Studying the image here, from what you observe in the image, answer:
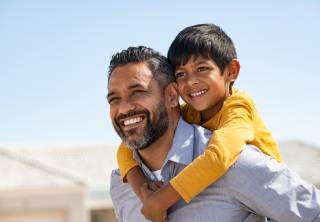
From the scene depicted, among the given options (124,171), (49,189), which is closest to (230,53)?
(124,171)

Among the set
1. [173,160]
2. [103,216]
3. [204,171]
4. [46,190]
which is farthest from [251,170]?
[103,216]

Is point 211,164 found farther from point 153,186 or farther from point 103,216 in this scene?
point 103,216

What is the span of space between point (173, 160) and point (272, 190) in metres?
0.47

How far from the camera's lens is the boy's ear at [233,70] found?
10.4 feet

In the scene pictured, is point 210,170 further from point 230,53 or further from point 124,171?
point 230,53

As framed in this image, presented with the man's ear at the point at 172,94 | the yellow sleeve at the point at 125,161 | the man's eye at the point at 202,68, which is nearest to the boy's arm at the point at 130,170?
the yellow sleeve at the point at 125,161

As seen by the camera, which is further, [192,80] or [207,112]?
[207,112]

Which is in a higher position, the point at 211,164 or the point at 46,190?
the point at 211,164

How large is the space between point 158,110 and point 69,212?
58.9 feet

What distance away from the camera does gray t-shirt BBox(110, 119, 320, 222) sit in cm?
259

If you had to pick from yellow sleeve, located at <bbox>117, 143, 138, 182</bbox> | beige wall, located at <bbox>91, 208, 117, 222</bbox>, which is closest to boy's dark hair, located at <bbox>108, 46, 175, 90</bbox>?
yellow sleeve, located at <bbox>117, 143, 138, 182</bbox>

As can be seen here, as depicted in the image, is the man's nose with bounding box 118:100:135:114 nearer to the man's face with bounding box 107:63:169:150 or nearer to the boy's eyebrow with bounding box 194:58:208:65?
the man's face with bounding box 107:63:169:150

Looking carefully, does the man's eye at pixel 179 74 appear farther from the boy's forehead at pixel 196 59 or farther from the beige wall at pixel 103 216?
the beige wall at pixel 103 216

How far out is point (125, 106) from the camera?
112 inches
